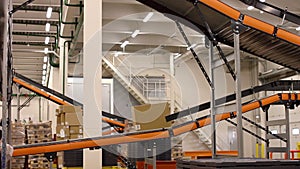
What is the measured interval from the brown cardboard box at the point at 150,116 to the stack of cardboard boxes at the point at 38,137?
4115 mm

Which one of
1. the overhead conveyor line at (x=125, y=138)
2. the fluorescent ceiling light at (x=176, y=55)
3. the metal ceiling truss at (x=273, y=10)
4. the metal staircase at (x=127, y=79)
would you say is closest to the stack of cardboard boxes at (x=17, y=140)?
the overhead conveyor line at (x=125, y=138)

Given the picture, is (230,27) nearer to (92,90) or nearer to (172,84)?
(92,90)

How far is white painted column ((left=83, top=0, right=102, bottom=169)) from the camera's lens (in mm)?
8305

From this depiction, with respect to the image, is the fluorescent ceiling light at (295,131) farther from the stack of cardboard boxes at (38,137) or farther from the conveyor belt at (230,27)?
the conveyor belt at (230,27)

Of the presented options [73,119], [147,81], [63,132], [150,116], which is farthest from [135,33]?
[150,116]

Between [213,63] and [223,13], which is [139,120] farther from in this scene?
[223,13]

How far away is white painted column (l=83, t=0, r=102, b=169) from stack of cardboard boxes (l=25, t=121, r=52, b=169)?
3430 mm

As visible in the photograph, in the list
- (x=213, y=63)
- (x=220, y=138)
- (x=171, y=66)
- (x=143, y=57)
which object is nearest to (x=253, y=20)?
(x=213, y=63)

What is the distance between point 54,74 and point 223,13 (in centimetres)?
1331

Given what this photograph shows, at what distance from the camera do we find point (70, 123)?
9.54 m

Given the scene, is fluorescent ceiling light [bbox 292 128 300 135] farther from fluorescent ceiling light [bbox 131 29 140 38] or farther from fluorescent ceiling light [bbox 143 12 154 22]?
fluorescent ceiling light [bbox 143 12 154 22]

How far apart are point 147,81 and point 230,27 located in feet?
40.6

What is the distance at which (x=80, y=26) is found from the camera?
11602mm

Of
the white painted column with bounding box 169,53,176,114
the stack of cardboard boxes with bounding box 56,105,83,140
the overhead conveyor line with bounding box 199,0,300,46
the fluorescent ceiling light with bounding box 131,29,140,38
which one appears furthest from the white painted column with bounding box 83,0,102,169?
the white painted column with bounding box 169,53,176,114
